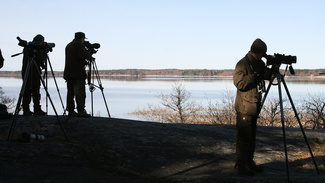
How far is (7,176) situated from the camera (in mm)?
3391

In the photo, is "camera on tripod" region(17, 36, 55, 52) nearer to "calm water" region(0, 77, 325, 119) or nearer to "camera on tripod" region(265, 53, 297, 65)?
"camera on tripod" region(265, 53, 297, 65)

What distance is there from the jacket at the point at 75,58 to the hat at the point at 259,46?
3694 millimetres

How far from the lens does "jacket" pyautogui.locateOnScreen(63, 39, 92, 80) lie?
679 cm

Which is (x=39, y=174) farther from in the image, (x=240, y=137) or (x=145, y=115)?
(x=145, y=115)

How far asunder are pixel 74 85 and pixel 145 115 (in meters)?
27.4

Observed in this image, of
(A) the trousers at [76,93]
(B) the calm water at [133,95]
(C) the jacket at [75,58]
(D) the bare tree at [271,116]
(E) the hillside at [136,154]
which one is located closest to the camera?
(E) the hillside at [136,154]

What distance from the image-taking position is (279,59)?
4.22 metres

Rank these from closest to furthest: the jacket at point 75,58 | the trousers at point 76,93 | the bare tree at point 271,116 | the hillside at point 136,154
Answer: the hillside at point 136,154, the jacket at point 75,58, the trousers at point 76,93, the bare tree at point 271,116

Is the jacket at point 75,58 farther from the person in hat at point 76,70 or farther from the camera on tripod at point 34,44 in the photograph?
the camera on tripod at point 34,44

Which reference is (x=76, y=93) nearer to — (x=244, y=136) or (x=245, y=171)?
(x=244, y=136)

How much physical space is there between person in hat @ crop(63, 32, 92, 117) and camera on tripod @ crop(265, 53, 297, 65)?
3.85m

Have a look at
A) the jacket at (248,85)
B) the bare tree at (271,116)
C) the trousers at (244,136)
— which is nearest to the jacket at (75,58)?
the jacket at (248,85)

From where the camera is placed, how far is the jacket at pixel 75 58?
6.79 m

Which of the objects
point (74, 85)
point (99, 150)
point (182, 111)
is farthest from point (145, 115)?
point (99, 150)
